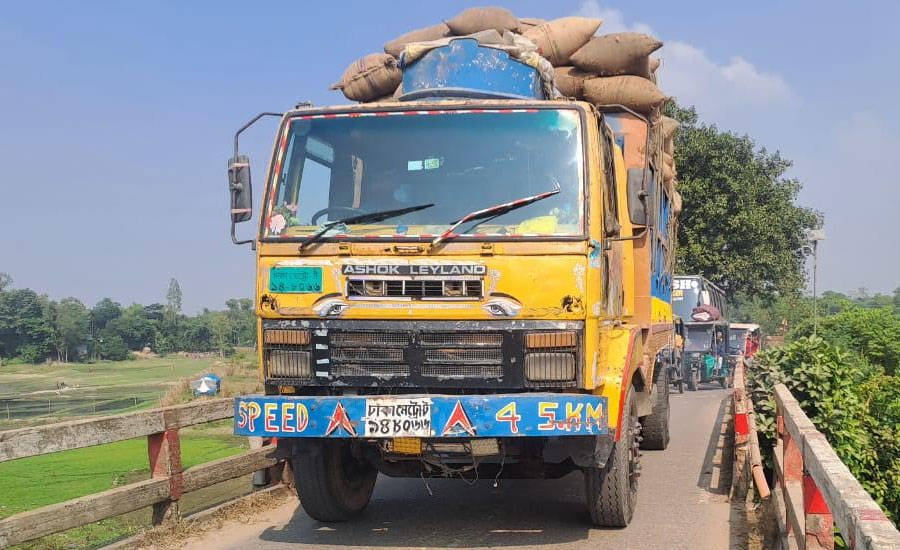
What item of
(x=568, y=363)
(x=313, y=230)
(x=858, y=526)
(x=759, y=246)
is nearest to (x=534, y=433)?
(x=568, y=363)

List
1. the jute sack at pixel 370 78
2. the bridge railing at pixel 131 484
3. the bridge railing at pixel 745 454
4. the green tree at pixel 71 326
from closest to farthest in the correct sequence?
1. the bridge railing at pixel 131 484
2. the bridge railing at pixel 745 454
3. the jute sack at pixel 370 78
4. the green tree at pixel 71 326

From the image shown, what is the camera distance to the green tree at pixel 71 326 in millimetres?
88062

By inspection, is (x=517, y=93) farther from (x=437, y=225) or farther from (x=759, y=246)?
(x=759, y=246)

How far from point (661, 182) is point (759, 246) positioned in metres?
24.7

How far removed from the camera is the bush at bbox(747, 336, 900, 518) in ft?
26.8

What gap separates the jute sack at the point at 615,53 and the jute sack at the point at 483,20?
72cm

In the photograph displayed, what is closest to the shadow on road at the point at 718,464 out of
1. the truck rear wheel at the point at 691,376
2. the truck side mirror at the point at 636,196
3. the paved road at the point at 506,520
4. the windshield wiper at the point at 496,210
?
the paved road at the point at 506,520

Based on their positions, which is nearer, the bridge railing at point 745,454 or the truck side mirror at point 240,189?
the truck side mirror at point 240,189

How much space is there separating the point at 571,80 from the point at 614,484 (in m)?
3.80

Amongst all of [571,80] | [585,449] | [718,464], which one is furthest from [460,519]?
[571,80]

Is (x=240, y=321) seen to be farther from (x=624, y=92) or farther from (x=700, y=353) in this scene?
(x=624, y=92)

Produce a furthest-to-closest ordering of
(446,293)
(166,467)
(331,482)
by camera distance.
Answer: (331,482) → (166,467) → (446,293)

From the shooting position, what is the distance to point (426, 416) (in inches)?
191

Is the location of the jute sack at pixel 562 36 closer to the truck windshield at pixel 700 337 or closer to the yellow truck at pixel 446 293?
the yellow truck at pixel 446 293
